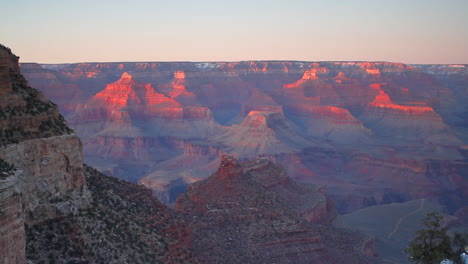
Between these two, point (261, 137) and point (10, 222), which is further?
point (261, 137)

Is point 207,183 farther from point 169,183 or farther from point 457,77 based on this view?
point 457,77

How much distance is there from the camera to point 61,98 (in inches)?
5438

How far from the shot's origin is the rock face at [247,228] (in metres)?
33.4

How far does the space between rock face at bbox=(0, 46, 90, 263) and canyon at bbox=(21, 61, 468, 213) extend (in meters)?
60.1

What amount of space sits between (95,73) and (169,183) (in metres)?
82.3

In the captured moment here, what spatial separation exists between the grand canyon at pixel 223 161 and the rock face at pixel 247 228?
0.12 meters

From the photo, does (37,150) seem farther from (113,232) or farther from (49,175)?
(113,232)

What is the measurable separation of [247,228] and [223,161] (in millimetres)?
6808

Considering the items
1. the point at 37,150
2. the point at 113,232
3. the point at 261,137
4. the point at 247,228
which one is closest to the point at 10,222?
the point at 37,150

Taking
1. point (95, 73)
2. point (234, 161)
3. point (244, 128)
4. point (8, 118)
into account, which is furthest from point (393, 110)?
point (8, 118)

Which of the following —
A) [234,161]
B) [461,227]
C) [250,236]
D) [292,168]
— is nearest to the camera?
[250,236]

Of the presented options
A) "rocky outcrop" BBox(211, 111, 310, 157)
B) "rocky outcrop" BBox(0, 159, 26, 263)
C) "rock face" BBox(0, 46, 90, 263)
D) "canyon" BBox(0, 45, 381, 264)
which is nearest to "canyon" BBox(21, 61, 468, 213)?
"rocky outcrop" BBox(211, 111, 310, 157)

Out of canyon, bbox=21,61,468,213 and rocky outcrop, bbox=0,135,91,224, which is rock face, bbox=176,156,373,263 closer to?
rocky outcrop, bbox=0,135,91,224

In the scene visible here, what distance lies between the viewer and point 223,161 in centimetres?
4109
